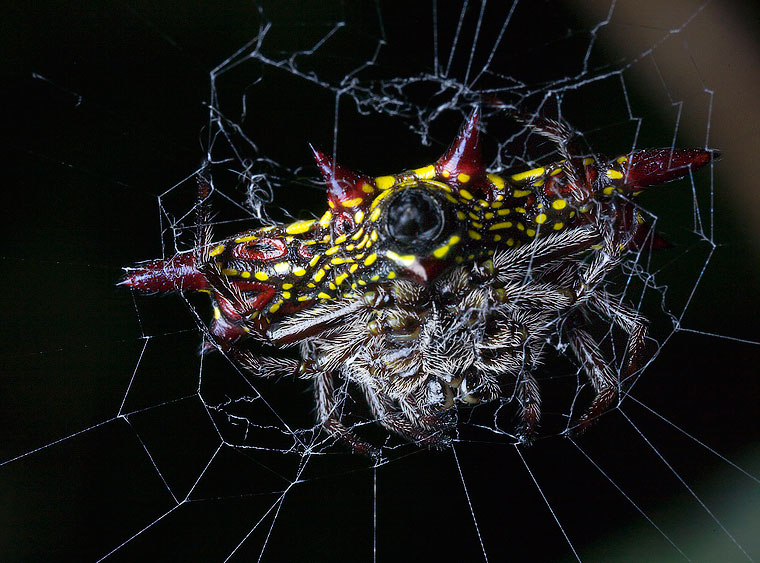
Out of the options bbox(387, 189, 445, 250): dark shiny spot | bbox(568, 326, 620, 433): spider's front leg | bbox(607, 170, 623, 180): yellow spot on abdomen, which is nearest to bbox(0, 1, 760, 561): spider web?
bbox(568, 326, 620, 433): spider's front leg

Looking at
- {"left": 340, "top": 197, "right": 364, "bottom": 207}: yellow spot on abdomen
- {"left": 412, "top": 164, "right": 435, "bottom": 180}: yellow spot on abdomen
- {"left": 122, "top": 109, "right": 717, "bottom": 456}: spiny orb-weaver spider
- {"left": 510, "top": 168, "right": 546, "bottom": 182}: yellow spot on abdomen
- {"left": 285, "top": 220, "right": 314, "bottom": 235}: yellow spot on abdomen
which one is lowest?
{"left": 122, "top": 109, "right": 717, "bottom": 456}: spiny orb-weaver spider

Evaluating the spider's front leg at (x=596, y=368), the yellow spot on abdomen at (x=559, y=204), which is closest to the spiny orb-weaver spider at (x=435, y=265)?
the yellow spot on abdomen at (x=559, y=204)

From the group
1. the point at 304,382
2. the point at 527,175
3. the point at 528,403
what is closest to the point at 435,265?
the point at 527,175

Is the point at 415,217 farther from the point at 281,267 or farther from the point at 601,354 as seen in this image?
the point at 601,354

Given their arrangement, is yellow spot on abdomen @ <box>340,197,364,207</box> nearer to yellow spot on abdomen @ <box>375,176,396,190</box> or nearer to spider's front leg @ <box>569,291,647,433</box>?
yellow spot on abdomen @ <box>375,176,396,190</box>

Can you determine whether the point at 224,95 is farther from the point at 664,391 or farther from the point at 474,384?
the point at 664,391
